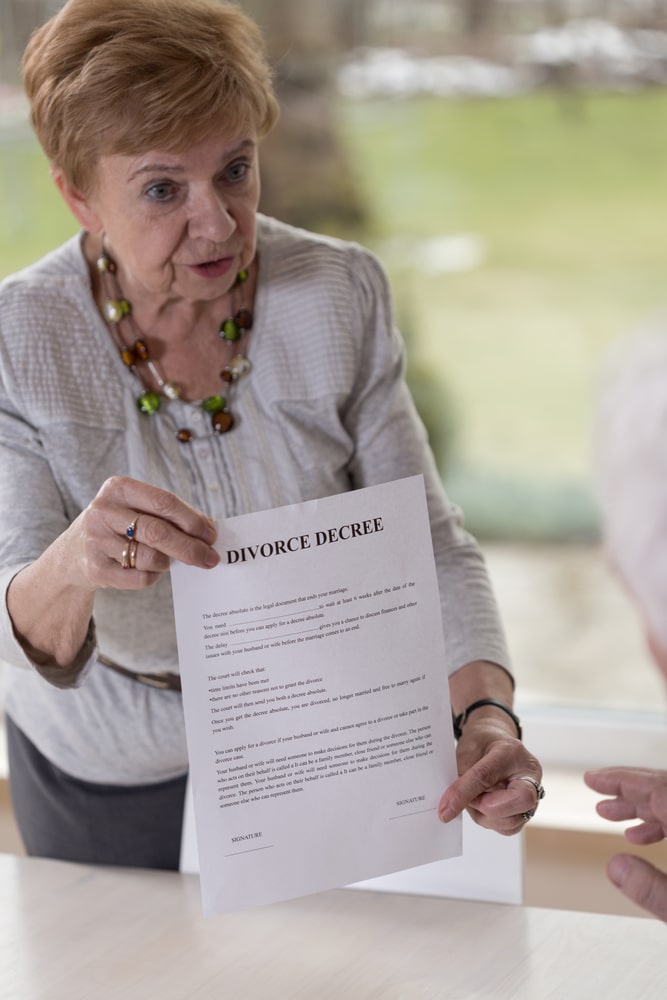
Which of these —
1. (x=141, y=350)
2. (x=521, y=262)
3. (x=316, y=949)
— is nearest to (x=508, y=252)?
(x=521, y=262)

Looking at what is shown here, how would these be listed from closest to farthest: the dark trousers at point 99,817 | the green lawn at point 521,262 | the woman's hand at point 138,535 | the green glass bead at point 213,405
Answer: the woman's hand at point 138,535, the green glass bead at point 213,405, the dark trousers at point 99,817, the green lawn at point 521,262

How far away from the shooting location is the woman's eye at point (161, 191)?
4.84ft

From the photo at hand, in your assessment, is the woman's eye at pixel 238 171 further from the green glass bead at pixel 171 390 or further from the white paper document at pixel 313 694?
the white paper document at pixel 313 694

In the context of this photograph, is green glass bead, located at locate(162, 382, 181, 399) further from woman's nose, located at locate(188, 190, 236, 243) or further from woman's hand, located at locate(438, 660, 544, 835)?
woman's hand, located at locate(438, 660, 544, 835)

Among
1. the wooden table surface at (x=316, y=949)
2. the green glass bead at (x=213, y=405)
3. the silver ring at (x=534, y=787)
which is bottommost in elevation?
the wooden table surface at (x=316, y=949)

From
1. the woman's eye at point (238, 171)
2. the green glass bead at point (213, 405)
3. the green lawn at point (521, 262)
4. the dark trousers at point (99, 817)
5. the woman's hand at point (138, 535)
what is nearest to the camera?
the woman's hand at point (138, 535)

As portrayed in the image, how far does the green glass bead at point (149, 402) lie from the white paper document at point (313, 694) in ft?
1.18

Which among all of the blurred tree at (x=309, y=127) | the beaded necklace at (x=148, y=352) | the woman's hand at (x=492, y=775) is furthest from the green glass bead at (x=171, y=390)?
the blurred tree at (x=309, y=127)

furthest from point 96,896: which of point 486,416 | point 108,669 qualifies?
point 486,416

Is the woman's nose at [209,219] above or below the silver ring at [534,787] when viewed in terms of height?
above

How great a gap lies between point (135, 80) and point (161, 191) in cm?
14

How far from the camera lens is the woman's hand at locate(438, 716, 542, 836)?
1.37 m

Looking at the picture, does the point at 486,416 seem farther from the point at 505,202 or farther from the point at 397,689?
the point at 397,689

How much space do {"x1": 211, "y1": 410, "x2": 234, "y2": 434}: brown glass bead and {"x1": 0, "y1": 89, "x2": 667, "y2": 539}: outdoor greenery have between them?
1725 millimetres
